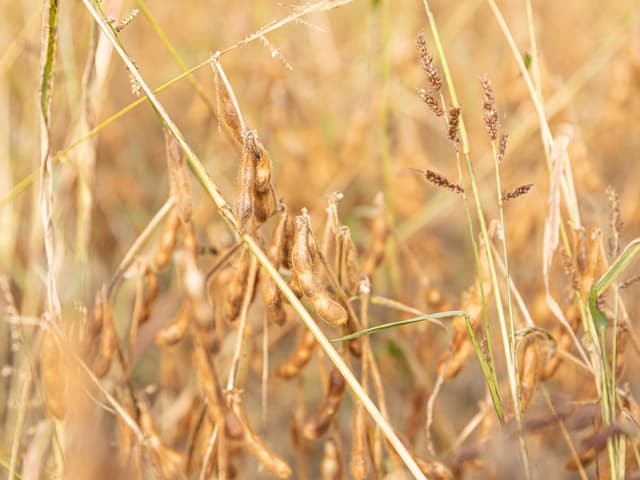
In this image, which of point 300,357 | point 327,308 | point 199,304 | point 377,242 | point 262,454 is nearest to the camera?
point 199,304

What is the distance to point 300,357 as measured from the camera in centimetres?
106

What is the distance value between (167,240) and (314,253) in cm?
28

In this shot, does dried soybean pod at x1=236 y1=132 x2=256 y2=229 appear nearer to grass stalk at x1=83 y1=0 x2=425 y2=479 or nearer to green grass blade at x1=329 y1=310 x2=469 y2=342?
grass stalk at x1=83 y1=0 x2=425 y2=479

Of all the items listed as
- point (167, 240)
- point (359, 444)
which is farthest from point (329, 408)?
point (167, 240)

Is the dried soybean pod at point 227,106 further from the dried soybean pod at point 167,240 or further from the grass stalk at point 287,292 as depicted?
the dried soybean pod at point 167,240

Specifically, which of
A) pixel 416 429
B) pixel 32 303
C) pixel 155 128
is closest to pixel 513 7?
pixel 155 128

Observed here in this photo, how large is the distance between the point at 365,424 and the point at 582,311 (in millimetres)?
311

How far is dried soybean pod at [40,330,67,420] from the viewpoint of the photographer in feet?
3.01

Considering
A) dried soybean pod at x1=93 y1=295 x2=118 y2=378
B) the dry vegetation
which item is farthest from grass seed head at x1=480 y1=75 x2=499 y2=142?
dried soybean pod at x1=93 y1=295 x2=118 y2=378

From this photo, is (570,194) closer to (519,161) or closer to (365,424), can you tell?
(365,424)

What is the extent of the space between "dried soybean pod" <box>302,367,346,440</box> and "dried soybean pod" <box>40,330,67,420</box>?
1.07 ft

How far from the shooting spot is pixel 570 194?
3.28ft

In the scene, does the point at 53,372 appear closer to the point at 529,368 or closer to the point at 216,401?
the point at 216,401

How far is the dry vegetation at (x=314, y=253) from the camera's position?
0.86m
